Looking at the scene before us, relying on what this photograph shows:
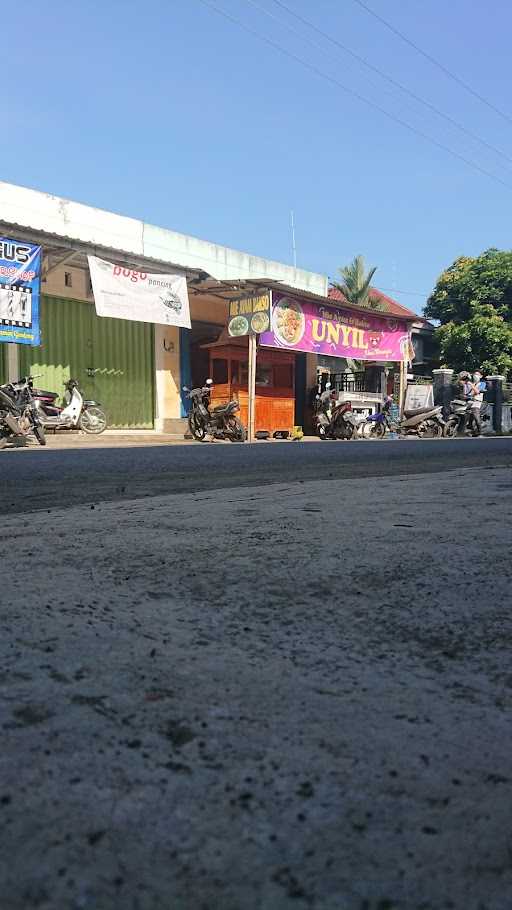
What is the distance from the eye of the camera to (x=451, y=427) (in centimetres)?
1544

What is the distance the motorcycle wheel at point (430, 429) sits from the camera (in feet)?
49.3

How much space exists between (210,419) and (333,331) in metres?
3.87

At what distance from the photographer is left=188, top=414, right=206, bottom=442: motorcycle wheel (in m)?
11.4

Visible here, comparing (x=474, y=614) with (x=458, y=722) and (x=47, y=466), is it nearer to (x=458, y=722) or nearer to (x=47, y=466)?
(x=458, y=722)

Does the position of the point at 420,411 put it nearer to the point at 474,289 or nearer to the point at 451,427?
the point at 451,427

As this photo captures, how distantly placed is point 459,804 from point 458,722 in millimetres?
164

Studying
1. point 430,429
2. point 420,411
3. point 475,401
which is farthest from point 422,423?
point 475,401

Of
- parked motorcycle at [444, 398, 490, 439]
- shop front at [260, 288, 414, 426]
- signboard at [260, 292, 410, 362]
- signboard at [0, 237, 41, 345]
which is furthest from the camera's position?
parked motorcycle at [444, 398, 490, 439]

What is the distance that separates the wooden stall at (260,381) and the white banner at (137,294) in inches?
95.7

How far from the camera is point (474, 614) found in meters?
1.11

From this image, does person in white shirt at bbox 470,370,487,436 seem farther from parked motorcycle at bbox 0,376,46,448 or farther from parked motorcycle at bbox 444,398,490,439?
parked motorcycle at bbox 0,376,46,448

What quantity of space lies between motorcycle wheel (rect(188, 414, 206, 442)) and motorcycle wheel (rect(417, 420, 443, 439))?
587 centimetres

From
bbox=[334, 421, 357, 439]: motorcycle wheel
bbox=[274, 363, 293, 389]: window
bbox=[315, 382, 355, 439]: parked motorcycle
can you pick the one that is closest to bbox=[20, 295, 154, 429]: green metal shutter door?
bbox=[274, 363, 293, 389]: window

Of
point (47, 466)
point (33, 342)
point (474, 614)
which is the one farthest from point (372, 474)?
point (33, 342)
